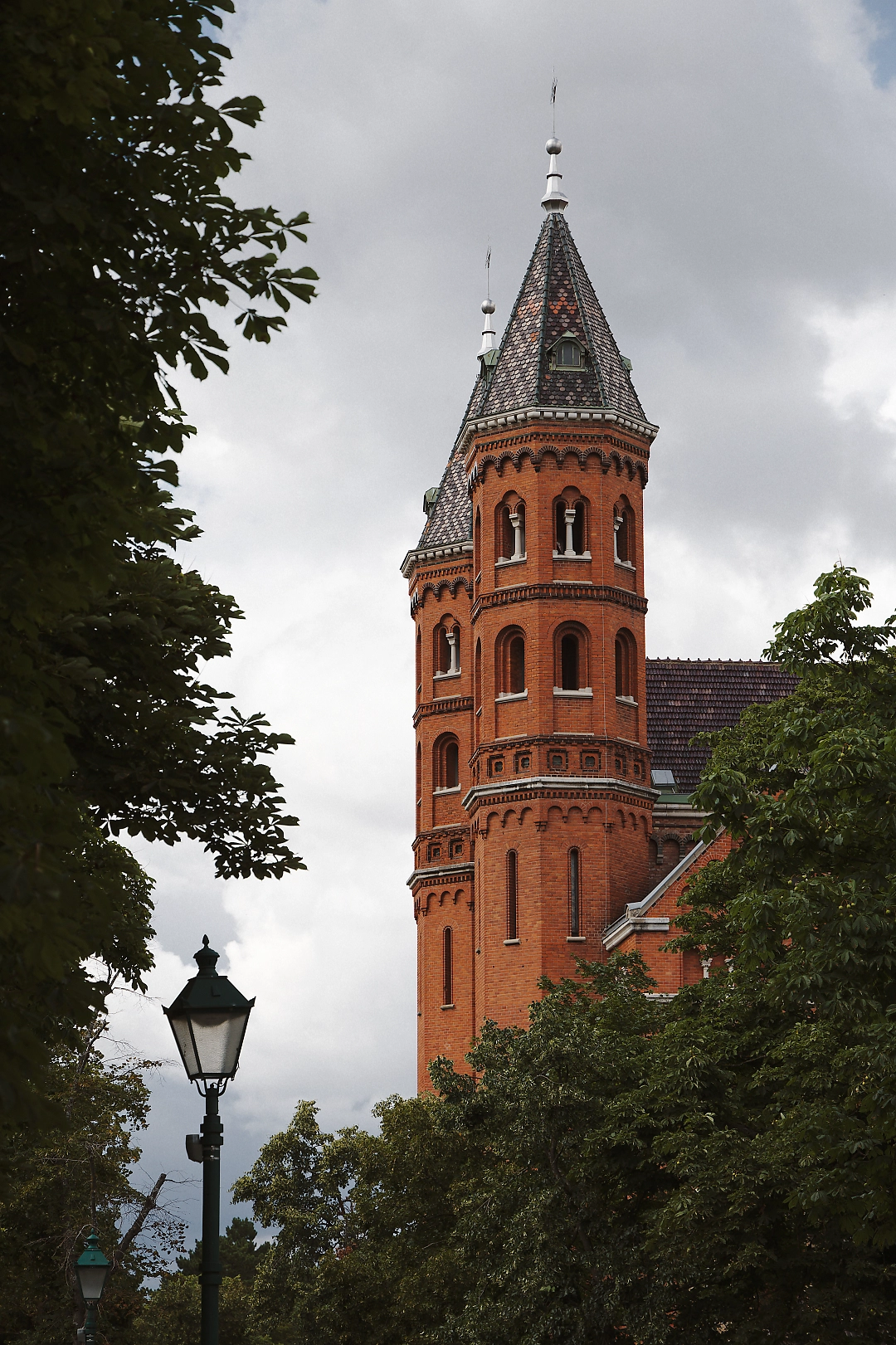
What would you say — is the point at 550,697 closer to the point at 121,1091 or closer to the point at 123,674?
the point at 121,1091

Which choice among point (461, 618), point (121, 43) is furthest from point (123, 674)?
point (461, 618)

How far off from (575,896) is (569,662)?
6.42m

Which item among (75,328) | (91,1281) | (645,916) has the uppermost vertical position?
(645,916)

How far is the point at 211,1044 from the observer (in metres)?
12.7

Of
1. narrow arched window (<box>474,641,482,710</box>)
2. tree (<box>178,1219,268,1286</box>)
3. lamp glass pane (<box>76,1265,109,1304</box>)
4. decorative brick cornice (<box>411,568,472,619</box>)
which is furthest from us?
tree (<box>178,1219,268,1286</box>)

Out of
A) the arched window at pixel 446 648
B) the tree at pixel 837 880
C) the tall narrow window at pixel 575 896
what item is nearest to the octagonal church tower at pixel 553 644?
the tall narrow window at pixel 575 896

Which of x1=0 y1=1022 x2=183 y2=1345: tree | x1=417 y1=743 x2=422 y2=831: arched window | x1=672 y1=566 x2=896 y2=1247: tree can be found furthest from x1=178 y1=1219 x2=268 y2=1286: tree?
x1=672 y1=566 x2=896 y2=1247: tree

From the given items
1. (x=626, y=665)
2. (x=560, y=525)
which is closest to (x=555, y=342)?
(x=560, y=525)

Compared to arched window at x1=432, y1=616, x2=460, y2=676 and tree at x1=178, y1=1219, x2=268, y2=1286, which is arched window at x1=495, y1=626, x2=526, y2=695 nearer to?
arched window at x1=432, y1=616, x2=460, y2=676

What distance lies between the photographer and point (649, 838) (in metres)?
46.9

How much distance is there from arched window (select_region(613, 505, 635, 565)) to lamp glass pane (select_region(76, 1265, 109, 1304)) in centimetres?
3017

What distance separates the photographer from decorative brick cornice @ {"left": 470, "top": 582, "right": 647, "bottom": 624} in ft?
154

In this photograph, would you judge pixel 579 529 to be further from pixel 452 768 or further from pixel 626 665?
pixel 452 768

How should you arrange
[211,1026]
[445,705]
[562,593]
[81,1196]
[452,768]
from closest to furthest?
[211,1026] → [81,1196] → [562,593] → [452,768] → [445,705]
